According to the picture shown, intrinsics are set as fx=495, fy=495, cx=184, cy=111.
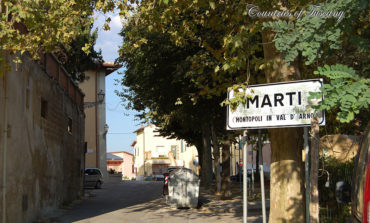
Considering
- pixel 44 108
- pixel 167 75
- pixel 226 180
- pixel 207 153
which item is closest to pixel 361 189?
pixel 44 108

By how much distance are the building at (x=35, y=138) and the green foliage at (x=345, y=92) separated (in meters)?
6.88

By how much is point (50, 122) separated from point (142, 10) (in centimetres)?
793

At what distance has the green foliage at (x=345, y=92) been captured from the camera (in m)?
4.66

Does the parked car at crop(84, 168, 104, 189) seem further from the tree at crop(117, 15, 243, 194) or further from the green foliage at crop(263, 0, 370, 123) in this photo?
the green foliage at crop(263, 0, 370, 123)

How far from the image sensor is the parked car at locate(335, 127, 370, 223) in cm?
413

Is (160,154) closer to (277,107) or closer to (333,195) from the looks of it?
(333,195)

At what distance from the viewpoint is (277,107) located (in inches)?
235

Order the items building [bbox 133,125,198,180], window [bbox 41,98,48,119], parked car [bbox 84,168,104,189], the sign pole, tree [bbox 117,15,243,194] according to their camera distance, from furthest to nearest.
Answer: building [bbox 133,125,198,180] < parked car [bbox 84,168,104,189] < tree [bbox 117,15,243,194] < window [bbox 41,98,48,119] < the sign pole

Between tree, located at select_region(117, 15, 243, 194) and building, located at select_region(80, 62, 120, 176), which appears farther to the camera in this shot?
building, located at select_region(80, 62, 120, 176)

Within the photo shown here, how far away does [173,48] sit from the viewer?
17453 millimetres

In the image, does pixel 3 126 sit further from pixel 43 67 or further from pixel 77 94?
pixel 77 94

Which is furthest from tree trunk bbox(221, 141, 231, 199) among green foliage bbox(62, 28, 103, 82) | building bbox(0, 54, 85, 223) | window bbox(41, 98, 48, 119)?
green foliage bbox(62, 28, 103, 82)

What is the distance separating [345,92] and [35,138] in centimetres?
1134

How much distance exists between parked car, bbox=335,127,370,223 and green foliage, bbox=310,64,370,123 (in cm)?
30
